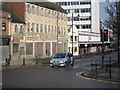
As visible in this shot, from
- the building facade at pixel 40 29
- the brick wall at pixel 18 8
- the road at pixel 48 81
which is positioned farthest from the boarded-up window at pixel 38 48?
the road at pixel 48 81

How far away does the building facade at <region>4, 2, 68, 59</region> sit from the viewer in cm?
4781

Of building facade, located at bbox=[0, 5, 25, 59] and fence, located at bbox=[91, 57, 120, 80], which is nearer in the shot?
fence, located at bbox=[91, 57, 120, 80]

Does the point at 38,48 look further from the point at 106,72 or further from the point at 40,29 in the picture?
the point at 106,72

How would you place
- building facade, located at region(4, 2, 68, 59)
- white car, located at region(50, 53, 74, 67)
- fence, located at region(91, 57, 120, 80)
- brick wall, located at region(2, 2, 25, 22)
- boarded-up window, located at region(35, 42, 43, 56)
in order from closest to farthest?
fence, located at region(91, 57, 120, 80), white car, located at region(50, 53, 74, 67), brick wall, located at region(2, 2, 25, 22), building facade, located at region(4, 2, 68, 59), boarded-up window, located at region(35, 42, 43, 56)

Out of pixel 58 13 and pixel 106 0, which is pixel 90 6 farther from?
pixel 106 0

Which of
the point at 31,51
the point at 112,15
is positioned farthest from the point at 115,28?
the point at 31,51

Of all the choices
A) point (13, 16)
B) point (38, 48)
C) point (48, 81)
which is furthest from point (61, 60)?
point (38, 48)

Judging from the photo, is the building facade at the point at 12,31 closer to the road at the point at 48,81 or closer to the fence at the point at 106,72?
the fence at the point at 106,72

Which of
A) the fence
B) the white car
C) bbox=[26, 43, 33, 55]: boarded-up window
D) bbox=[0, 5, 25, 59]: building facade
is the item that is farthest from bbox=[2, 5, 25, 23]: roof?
the fence

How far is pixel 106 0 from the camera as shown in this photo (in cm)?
2786

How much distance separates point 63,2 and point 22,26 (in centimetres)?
5927

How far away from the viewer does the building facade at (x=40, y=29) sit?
47812 mm

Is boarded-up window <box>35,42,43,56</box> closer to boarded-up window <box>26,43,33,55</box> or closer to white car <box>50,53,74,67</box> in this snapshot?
boarded-up window <box>26,43,33,55</box>

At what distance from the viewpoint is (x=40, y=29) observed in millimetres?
53375
